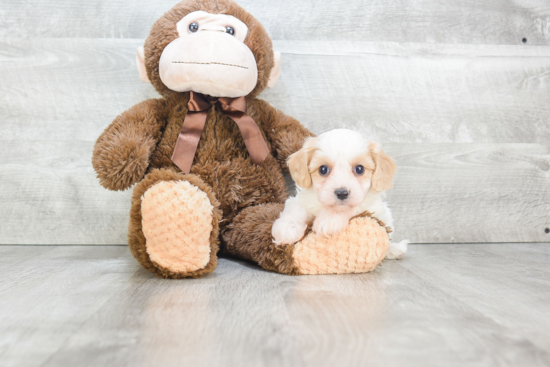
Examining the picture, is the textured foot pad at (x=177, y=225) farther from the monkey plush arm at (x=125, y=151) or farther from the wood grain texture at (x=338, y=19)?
the wood grain texture at (x=338, y=19)

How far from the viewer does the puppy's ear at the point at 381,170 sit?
41.6 inches

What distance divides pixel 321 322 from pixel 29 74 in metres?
1.26

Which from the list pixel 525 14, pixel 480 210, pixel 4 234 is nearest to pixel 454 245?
pixel 480 210

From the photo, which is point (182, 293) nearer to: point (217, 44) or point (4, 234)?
point (217, 44)

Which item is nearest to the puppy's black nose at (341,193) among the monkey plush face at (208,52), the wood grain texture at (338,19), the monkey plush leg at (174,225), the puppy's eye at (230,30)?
the monkey plush leg at (174,225)

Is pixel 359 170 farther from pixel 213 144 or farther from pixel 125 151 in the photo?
pixel 125 151

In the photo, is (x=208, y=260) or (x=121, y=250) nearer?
(x=208, y=260)

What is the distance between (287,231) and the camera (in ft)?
3.44

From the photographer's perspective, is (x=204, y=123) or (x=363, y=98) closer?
(x=204, y=123)

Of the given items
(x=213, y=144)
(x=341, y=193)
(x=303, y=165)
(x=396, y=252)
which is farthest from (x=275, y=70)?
(x=396, y=252)

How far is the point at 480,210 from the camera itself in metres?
1.54

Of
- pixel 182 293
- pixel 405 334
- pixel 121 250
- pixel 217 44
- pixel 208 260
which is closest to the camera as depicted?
pixel 405 334

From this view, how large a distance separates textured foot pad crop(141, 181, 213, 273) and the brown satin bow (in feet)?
0.69

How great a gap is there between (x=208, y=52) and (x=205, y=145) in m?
0.25
